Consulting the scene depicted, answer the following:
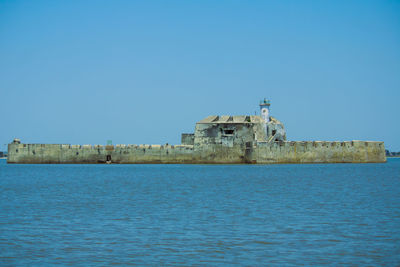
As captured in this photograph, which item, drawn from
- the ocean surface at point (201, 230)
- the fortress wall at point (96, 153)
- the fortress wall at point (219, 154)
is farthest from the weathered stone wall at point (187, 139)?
the ocean surface at point (201, 230)

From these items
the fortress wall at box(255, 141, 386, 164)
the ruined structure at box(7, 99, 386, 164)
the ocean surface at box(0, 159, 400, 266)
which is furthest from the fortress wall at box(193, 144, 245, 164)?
the ocean surface at box(0, 159, 400, 266)

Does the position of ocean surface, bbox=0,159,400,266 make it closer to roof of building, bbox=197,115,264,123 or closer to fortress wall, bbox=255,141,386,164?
fortress wall, bbox=255,141,386,164

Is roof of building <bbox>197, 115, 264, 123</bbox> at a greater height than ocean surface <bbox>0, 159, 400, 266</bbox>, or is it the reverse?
roof of building <bbox>197, 115, 264, 123</bbox>

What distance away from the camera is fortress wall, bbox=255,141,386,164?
4262cm

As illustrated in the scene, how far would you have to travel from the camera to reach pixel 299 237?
1050cm

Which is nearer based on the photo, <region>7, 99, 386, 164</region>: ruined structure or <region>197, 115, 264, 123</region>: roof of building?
<region>7, 99, 386, 164</region>: ruined structure

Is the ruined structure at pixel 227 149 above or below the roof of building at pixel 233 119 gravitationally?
below

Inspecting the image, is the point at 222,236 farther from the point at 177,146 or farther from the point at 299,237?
the point at 177,146

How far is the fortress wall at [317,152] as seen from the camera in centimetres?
4262

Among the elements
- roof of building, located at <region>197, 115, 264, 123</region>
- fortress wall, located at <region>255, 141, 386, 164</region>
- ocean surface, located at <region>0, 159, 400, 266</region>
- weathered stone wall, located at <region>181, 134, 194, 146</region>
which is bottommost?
ocean surface, located at <region>0, 159, 400, 266</region>

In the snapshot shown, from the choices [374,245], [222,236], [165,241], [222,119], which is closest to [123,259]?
[165,241]

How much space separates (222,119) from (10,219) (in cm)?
3187

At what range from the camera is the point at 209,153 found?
44438 mm

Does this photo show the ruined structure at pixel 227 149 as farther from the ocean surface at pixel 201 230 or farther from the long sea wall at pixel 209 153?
the ocean surface at pixel 201 230
